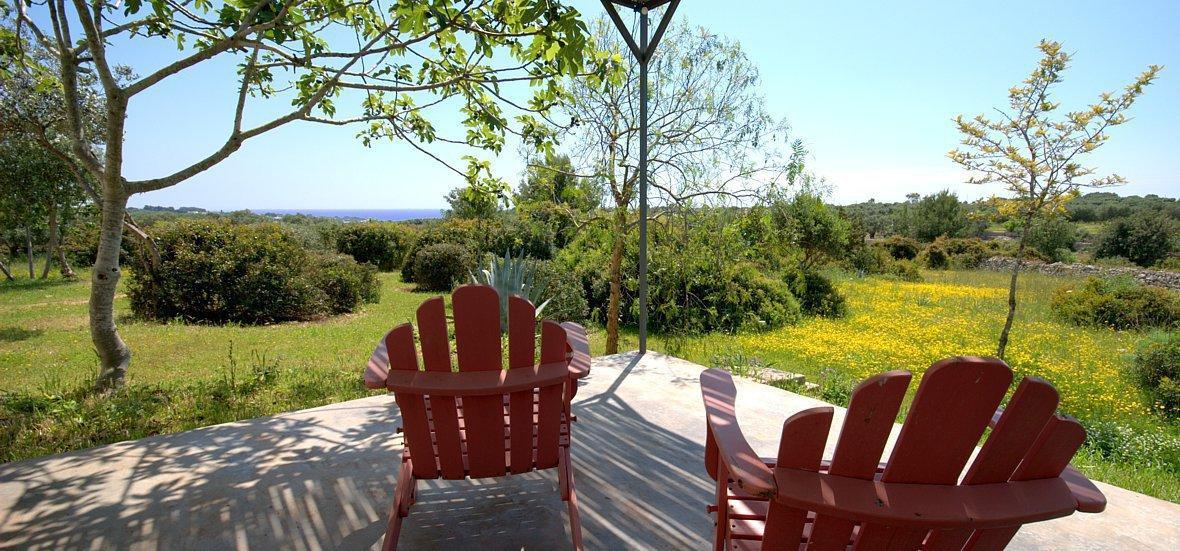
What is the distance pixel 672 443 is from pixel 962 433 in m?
1.94

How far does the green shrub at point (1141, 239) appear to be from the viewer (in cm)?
1919

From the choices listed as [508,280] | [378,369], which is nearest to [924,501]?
[378,369]

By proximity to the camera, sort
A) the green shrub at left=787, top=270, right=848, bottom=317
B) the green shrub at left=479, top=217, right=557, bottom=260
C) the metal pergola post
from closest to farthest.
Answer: the metal pergola post < the green shrub at left=787, top=270, right=848, bottom=317 < the green shrub at left=479, top=217, right=557, bottom=260

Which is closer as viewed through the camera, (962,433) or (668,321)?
(962,433)

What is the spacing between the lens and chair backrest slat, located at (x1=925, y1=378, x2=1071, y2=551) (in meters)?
1.07

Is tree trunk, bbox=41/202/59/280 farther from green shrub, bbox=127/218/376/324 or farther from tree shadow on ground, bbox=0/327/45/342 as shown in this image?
tree shadow on ground, bbox=0/327/45/342

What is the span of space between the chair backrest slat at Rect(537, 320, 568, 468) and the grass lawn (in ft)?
8.39

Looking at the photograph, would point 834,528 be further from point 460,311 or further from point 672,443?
point 672,443

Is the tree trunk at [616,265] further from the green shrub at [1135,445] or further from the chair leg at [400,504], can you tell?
the green shrub at [1135,445]

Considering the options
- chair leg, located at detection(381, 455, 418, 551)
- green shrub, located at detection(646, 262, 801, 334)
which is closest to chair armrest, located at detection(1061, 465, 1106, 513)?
chair leg, located at detection(381, 455, 418, 551)

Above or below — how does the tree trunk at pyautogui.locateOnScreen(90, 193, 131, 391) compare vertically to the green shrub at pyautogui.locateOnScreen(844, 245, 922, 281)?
above

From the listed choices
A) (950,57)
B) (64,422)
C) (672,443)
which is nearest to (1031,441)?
(672,443)

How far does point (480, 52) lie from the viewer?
3988 millimetres

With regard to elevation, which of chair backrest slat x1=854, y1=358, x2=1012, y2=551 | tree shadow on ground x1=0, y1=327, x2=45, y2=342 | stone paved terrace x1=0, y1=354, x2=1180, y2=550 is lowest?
tree shadow on ground x1=0, y1=327, x2=45, y2=342
